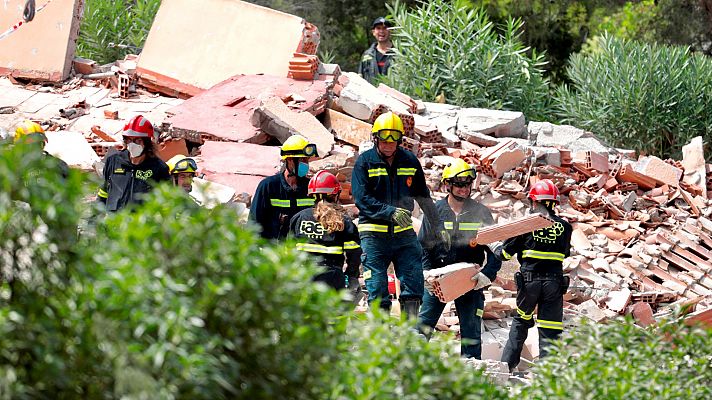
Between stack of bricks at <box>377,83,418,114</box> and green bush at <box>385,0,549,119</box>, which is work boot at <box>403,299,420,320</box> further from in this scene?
green bush at <box>385,0,549,119</box>

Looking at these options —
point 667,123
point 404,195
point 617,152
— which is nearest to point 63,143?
point 404,195

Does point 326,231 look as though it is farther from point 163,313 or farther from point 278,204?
point 163,313

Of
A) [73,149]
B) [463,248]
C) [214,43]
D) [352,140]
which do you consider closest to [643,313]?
[463,248]

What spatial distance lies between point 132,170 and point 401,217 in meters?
2.20

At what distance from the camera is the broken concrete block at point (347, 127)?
13.7m

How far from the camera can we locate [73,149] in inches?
520

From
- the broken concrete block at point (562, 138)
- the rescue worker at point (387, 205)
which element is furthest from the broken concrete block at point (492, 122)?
the rescue worker at point (387, 205)

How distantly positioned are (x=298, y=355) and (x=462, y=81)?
1150cm

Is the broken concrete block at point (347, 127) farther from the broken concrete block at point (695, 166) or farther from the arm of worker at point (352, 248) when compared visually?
the arm of worker at point (352, 248)

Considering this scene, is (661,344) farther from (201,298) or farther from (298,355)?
(201,298)

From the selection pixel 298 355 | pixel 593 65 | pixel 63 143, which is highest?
pixel 298 355

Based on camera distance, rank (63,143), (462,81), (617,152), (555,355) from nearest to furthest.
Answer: (555,355)
(63,143)
(617,152)
(462,81)

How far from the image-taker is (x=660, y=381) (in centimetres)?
600

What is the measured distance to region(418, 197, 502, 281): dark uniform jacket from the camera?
9.89 meters
